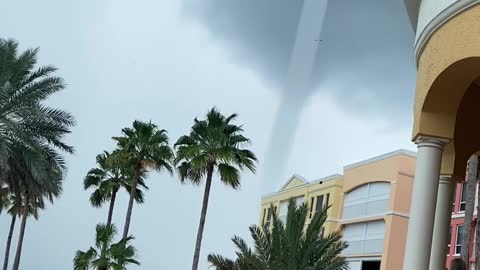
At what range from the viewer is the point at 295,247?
→ 56.0 feet

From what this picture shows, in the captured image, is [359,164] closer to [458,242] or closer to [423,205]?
[458,242]

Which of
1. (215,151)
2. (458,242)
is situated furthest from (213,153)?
(458,242)

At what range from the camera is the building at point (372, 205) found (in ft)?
155

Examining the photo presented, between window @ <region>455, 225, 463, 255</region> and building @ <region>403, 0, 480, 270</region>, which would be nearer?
building @ <region>403, 0, 480, 270</region>

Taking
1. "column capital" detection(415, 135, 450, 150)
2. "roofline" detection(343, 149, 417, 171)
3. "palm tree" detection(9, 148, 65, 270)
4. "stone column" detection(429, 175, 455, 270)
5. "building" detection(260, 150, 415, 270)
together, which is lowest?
"stone column" detection(429, 175, 455, 270)

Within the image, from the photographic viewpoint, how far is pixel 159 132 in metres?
40.9

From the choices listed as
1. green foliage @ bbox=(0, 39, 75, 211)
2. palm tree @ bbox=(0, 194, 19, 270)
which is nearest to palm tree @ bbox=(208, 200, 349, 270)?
green foliage @ bbox=(0, 39, 75, 211)

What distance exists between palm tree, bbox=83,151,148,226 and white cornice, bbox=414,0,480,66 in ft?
105

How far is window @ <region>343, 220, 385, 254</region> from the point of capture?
4852 cm

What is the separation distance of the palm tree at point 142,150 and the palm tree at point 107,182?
170 cm

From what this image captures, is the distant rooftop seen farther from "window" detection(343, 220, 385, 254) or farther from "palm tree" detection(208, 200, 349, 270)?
"palm tree" detection(208, 200, 349, 270)

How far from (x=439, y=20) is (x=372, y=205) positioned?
40.9 metres

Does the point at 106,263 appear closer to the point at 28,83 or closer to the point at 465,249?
the point at 28,83

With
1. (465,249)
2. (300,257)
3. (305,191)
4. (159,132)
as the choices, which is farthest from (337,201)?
(300,257)
